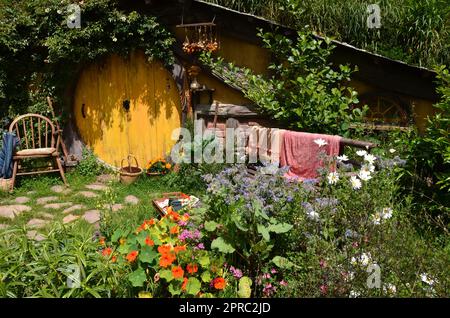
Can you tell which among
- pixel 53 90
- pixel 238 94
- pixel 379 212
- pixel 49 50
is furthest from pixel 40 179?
pixel 379 212

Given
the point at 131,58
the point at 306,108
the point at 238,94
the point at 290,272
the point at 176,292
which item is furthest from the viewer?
the point at 131,58

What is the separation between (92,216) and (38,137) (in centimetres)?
259

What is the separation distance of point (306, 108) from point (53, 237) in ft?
12.3

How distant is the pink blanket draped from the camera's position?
5.57 meters

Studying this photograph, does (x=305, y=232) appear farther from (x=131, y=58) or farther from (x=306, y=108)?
(x=131, y=58)

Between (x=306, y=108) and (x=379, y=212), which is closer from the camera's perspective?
(x=379, y=212)

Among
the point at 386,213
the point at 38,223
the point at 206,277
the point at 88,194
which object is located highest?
the point at 386,213

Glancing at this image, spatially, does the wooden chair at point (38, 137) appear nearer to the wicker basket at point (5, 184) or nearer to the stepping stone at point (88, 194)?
the wicker basket at point (5, 184)

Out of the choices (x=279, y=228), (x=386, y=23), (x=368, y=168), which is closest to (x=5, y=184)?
(x=279, y=228)

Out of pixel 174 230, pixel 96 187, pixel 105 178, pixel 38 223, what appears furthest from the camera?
pixel 105 178

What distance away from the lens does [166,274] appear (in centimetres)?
290

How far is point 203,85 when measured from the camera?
7.06 m

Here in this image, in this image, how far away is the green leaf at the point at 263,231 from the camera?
313 cm

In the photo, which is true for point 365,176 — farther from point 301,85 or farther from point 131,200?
point 131,200
